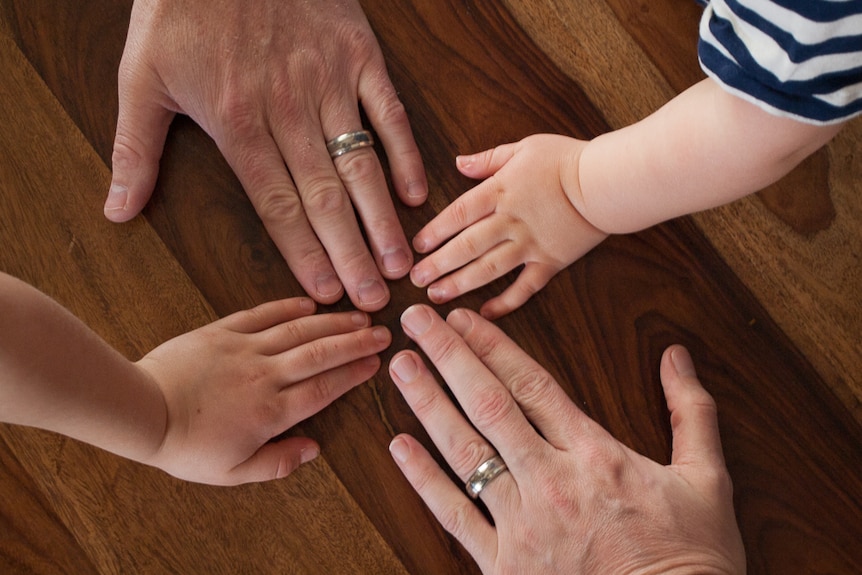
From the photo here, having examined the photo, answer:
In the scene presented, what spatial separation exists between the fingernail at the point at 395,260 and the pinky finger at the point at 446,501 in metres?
0.17

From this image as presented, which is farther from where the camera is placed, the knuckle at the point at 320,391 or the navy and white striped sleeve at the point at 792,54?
the knuckle at the point at 320,391

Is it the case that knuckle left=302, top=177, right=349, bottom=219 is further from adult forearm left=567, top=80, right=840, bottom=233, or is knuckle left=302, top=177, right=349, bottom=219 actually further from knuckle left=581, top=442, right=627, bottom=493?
knuckle left=581, top=442, right=627, bottom=493

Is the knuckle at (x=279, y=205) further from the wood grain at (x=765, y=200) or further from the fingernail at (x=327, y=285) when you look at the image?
the wood grain at (x=765, y=200)

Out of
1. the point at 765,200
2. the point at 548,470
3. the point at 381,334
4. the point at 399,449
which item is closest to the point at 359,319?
the point at 381,334

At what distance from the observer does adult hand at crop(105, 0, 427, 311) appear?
0.61 metres

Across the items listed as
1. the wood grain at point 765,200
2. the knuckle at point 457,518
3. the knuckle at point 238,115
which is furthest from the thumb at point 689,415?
the knuckle at point 238,115

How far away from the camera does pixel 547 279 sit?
2.12ft

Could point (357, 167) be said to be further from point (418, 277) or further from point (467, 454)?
point (467, 454)

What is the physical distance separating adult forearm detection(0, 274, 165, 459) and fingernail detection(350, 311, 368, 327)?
0.19 meters

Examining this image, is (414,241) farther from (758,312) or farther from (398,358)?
(758,312)

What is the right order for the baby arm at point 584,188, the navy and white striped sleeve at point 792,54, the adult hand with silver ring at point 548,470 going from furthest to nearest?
1. the adult hand with silver ring at point 548,470
2. the baby arm at point 584,188
3. the navy and white striped sleeve at point 792,54

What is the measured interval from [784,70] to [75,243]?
63 cm

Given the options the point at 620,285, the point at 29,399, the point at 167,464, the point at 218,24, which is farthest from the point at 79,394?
the point at 620,285

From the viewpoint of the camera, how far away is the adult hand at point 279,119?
0.61 m
